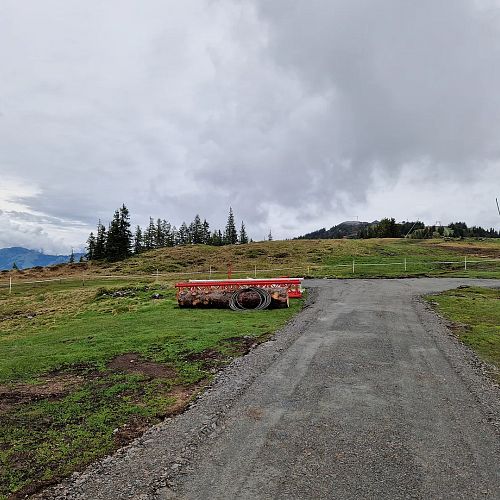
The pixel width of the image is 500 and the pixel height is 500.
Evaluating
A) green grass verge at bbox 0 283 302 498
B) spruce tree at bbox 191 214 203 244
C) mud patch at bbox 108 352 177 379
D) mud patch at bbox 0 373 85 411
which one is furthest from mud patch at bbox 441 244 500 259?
spruce tree at bbox 191 214 203 244

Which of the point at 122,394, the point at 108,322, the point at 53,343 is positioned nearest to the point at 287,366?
the point at 122,394

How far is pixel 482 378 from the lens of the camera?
955cm

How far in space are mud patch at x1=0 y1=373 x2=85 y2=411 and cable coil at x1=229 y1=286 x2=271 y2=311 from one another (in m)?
11.9

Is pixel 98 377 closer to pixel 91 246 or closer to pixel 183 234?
pixel 91 246

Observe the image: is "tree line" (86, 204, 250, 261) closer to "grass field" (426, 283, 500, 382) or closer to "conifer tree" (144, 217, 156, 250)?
"conifer tree" (144, 217, 156, 250)

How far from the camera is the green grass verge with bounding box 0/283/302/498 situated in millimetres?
6375

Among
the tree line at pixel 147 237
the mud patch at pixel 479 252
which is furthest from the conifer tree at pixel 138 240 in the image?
the mud patch at pixel 479 252

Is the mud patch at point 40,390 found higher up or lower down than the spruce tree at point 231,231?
lower down

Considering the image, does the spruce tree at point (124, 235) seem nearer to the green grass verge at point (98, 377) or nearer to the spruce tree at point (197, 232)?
the spruce tree at point (197, 232)

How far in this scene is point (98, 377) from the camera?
33.7 ft

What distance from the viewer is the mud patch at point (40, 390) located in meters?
8.83

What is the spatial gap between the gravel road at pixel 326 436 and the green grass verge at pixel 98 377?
61cm

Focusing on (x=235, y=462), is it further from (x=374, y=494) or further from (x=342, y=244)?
(x=342, y=244)

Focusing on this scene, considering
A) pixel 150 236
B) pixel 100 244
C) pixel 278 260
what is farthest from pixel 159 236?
pixel 278 260
